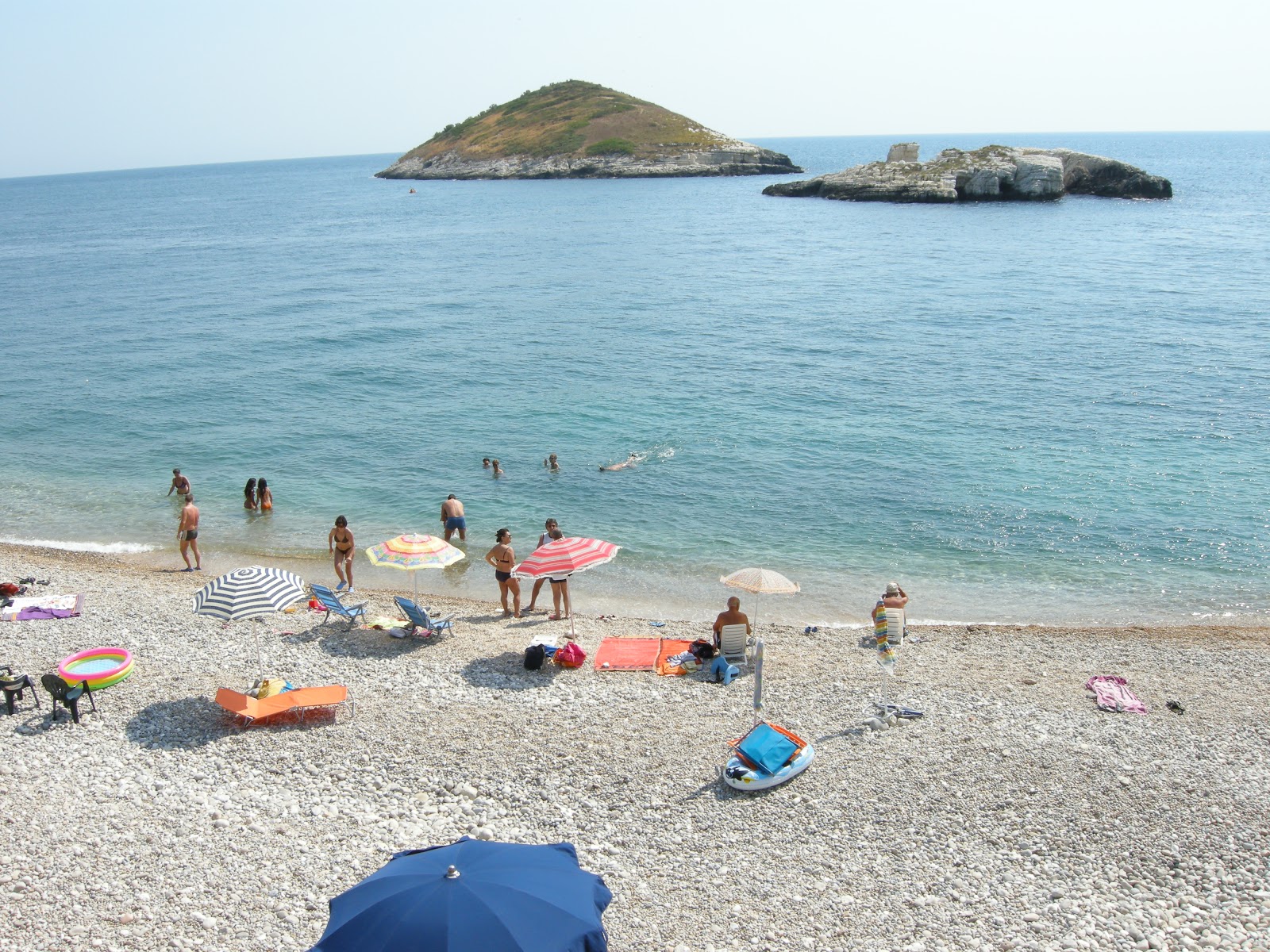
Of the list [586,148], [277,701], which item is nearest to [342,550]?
[277,701]

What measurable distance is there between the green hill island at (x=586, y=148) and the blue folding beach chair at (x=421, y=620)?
482ft

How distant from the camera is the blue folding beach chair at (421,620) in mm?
15836

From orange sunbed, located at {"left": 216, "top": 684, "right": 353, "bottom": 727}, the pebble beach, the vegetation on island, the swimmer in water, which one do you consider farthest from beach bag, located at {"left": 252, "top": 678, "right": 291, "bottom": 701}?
the vegetation on island

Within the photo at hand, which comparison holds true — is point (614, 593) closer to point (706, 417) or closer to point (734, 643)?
point (734, 643)

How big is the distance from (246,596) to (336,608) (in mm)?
2504

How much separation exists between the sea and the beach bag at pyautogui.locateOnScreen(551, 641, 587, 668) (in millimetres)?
4181

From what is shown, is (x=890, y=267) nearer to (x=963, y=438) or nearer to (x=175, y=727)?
(x=963, y=438)

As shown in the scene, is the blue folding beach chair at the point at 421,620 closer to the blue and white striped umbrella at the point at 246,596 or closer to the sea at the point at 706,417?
the blue and white striped umbrella at the point at 246,596

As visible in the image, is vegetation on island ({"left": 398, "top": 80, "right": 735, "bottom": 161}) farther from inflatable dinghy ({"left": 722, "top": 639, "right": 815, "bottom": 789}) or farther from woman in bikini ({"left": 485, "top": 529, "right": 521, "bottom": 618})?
inflatable dinghy ({"left": 722, "top": 639, "right": 815, "bottom": 789})

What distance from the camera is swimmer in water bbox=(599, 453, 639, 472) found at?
2717cm

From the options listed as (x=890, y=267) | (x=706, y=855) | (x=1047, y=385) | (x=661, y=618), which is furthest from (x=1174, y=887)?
(x=890, y=267)

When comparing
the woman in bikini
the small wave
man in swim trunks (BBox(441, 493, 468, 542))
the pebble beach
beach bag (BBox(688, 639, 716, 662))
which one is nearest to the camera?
the pebble beach

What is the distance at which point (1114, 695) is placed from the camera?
44.7ft

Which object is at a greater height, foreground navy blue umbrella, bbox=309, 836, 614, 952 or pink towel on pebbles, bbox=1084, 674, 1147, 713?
foreground navy blue umbrella, bbox=309, 836, 614, 952
